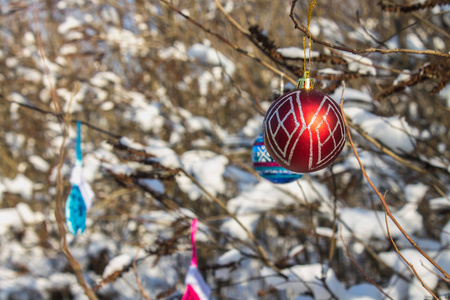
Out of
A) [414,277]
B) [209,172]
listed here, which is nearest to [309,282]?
[414,277]

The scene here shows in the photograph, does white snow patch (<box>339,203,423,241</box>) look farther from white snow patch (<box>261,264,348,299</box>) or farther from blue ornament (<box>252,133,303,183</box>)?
blue ornament (<box>252,133,303,183</box>)

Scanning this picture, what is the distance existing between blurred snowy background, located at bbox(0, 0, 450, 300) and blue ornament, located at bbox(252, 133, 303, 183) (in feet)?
0.97

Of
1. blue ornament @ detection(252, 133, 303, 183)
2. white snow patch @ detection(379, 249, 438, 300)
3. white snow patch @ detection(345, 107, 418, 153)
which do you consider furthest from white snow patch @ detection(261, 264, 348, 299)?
white snow patch @ detection(345, 107, 418, 153)

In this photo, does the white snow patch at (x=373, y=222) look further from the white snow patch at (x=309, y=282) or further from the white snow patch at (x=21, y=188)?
the white snow patch at (x=21, y=188)

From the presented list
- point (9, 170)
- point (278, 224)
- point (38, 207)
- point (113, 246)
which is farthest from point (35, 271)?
point (278, 224)

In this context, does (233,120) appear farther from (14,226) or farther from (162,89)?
(14,226)

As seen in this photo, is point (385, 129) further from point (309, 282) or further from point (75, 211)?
point (75, 211)

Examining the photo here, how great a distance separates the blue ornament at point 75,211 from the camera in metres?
1.38

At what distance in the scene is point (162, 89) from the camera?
4059mm

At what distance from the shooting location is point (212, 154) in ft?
9.16

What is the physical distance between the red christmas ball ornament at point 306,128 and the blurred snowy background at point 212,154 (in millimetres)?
336

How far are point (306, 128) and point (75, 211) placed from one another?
1.01 metres

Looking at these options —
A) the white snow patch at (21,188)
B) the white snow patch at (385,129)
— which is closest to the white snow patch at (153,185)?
the white snow patch at (385,129)

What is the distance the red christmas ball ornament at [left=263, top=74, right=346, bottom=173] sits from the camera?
81 cm
